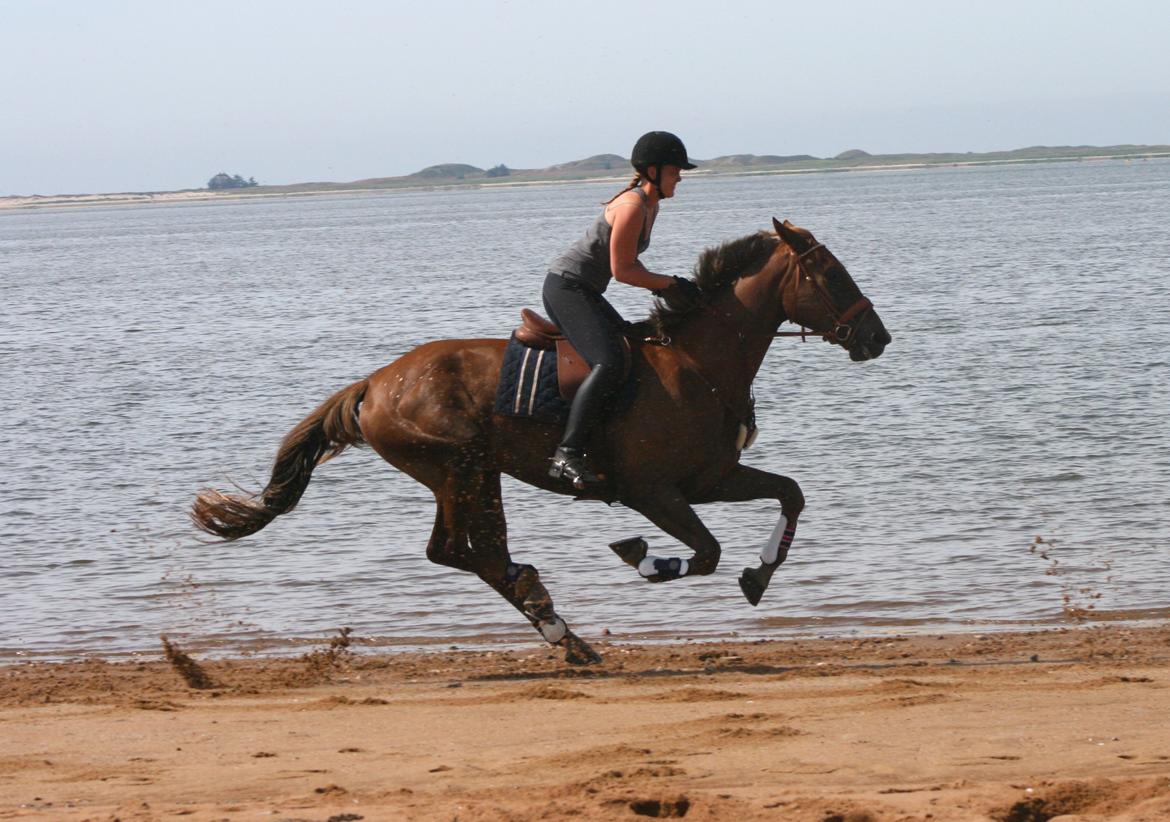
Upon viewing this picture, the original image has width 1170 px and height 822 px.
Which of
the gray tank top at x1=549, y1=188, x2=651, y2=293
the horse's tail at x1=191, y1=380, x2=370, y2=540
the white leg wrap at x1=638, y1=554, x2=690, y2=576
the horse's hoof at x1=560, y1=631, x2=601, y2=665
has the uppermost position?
the gray tank top at x1=549, y1=188, x2=651, y2=293

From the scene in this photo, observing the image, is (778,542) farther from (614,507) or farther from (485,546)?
(614,507)

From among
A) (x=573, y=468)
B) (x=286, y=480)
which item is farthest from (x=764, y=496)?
(x=286, y=480)

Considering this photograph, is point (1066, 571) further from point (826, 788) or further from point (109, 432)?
point (109, 432)

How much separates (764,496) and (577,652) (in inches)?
Answer: 57.7

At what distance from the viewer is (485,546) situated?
980cm

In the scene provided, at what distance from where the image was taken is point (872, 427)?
1972 centimetres

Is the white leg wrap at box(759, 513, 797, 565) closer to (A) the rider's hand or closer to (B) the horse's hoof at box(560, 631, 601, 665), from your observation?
(B) the horse's hoof at box(560, 631, 601, 665)

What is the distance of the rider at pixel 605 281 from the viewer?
905 cm

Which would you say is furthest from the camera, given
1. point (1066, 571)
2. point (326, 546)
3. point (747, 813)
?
point (326, 546)

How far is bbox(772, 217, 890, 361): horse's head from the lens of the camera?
9.30 m

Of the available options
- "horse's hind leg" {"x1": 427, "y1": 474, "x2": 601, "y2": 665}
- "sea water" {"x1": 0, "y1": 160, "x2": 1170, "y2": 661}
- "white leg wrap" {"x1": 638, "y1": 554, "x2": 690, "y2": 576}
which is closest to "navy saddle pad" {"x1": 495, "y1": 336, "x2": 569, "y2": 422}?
"horse's hind leg" {"x1": 427, "y1": 474, "x2": 601, "y2": 665}

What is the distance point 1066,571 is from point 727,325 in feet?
13.9

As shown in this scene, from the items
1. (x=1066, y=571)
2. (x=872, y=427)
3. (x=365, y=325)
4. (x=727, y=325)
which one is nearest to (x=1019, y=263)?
(x=365, y=325)

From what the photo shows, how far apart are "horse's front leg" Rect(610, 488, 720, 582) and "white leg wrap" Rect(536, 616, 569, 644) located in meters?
0.63
